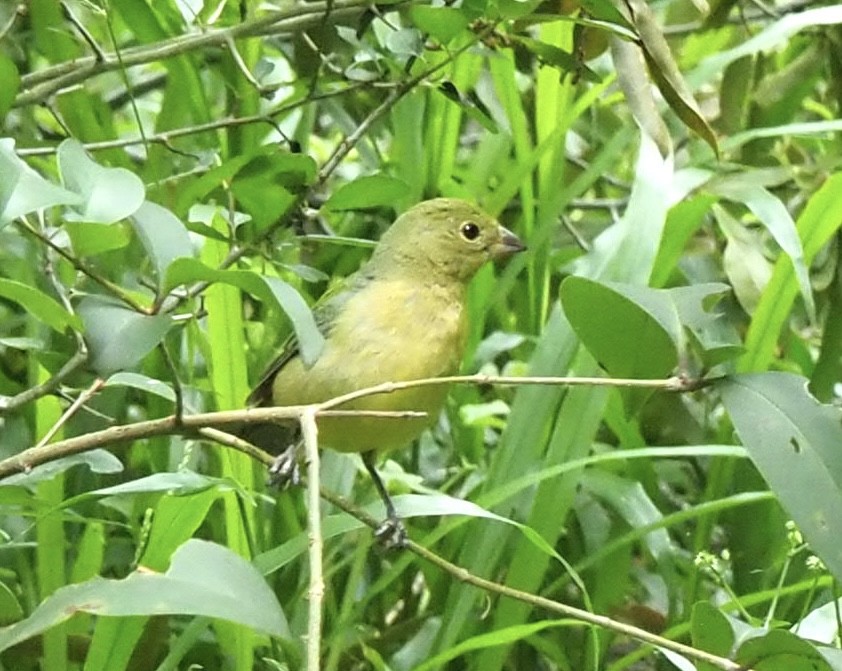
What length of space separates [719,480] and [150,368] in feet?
2.49

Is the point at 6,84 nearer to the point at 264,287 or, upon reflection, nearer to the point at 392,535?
the point at 264,287

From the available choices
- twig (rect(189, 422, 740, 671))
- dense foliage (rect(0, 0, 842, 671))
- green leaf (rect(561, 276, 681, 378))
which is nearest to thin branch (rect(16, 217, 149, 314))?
dense foliage (rect(0, 0, 842, 671))

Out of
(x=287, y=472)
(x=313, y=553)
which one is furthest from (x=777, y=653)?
(x=287, y=472)

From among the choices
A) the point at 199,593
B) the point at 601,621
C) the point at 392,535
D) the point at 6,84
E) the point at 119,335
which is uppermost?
the point at 6,84

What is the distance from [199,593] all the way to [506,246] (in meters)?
1.06

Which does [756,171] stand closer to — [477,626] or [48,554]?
[477,626]

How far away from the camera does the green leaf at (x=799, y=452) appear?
0.92 metres

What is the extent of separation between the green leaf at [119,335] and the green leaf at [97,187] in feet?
0.32

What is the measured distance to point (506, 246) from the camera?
1.84 meters

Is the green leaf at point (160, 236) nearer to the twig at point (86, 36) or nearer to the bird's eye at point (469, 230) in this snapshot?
the twig at point (86, 36)

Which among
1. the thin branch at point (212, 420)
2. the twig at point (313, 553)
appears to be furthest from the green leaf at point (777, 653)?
the twig at point (313, 553)

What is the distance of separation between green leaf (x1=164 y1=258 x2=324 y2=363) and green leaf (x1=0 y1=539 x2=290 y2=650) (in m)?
0.18

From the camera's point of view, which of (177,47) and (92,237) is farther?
(177,47)

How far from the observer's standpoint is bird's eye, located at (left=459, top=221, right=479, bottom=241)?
1835 mm
